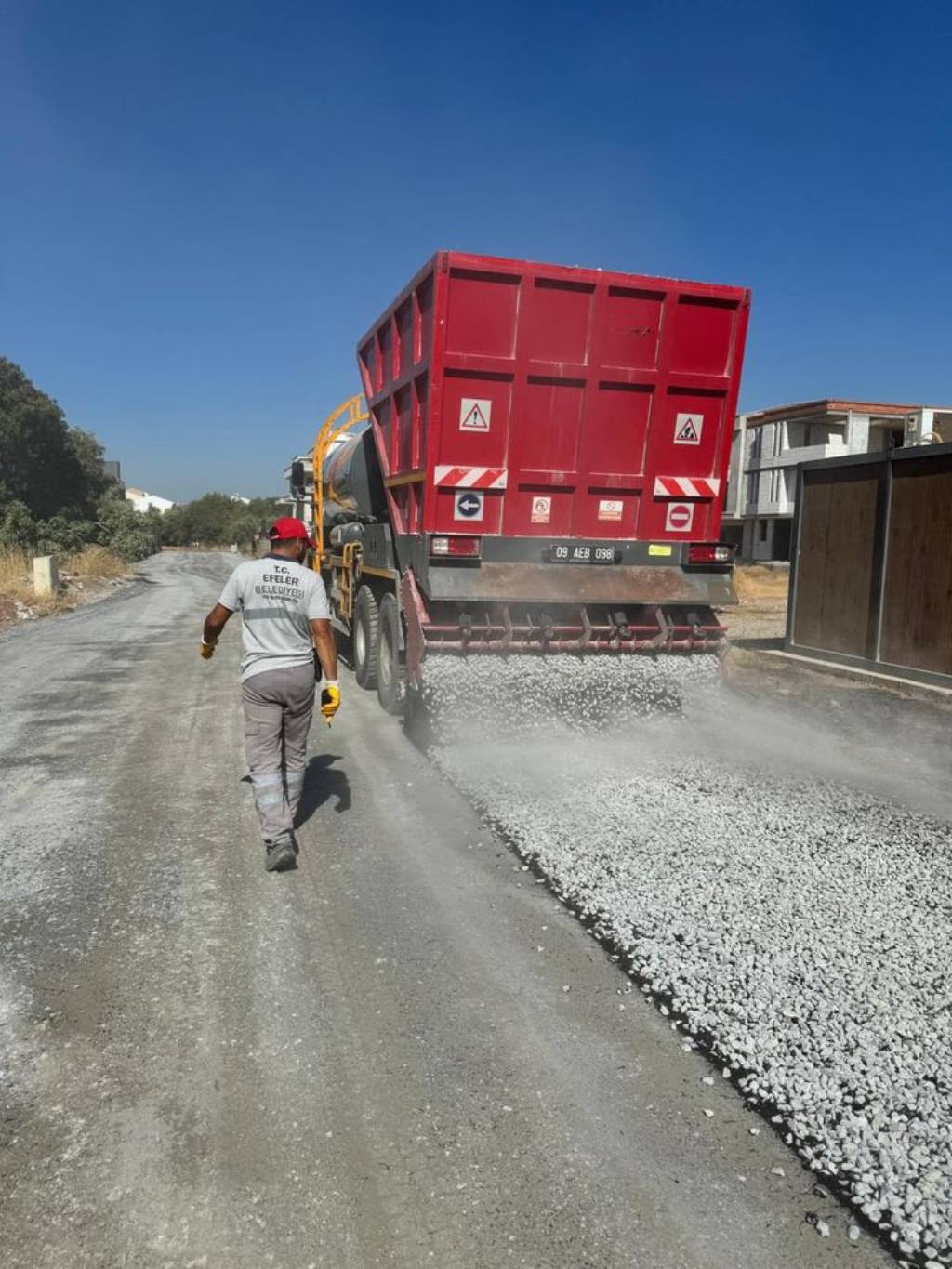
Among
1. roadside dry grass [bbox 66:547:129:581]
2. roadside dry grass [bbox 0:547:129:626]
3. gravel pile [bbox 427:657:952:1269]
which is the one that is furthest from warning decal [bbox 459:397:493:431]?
roadside dry grass [bbox 66:547:129:581]

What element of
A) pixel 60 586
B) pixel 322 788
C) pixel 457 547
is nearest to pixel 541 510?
pixel 457 547

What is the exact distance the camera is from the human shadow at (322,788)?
5.07 m

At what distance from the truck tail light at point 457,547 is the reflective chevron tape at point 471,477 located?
1.46 ft

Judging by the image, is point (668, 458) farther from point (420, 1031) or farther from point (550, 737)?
point (420, 1031)

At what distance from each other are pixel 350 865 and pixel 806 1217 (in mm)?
2628

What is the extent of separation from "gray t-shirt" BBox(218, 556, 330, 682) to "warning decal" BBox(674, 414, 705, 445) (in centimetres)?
366

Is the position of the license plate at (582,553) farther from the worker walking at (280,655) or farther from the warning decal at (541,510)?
the worker walking at (280,655)

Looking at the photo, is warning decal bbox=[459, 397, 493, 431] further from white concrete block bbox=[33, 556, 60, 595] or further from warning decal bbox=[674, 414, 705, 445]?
white concrete block bbox=[33, 556, 60, 595]

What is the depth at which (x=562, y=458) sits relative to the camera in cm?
661

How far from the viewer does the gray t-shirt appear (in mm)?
4477

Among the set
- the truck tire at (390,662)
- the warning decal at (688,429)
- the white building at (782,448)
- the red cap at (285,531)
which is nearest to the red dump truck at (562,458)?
the warning decal at (688,429)

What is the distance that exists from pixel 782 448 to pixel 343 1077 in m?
45.0

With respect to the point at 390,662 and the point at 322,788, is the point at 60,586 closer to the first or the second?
the point at 390,662

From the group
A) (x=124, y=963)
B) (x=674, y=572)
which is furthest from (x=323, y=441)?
(x=124, y=963)
